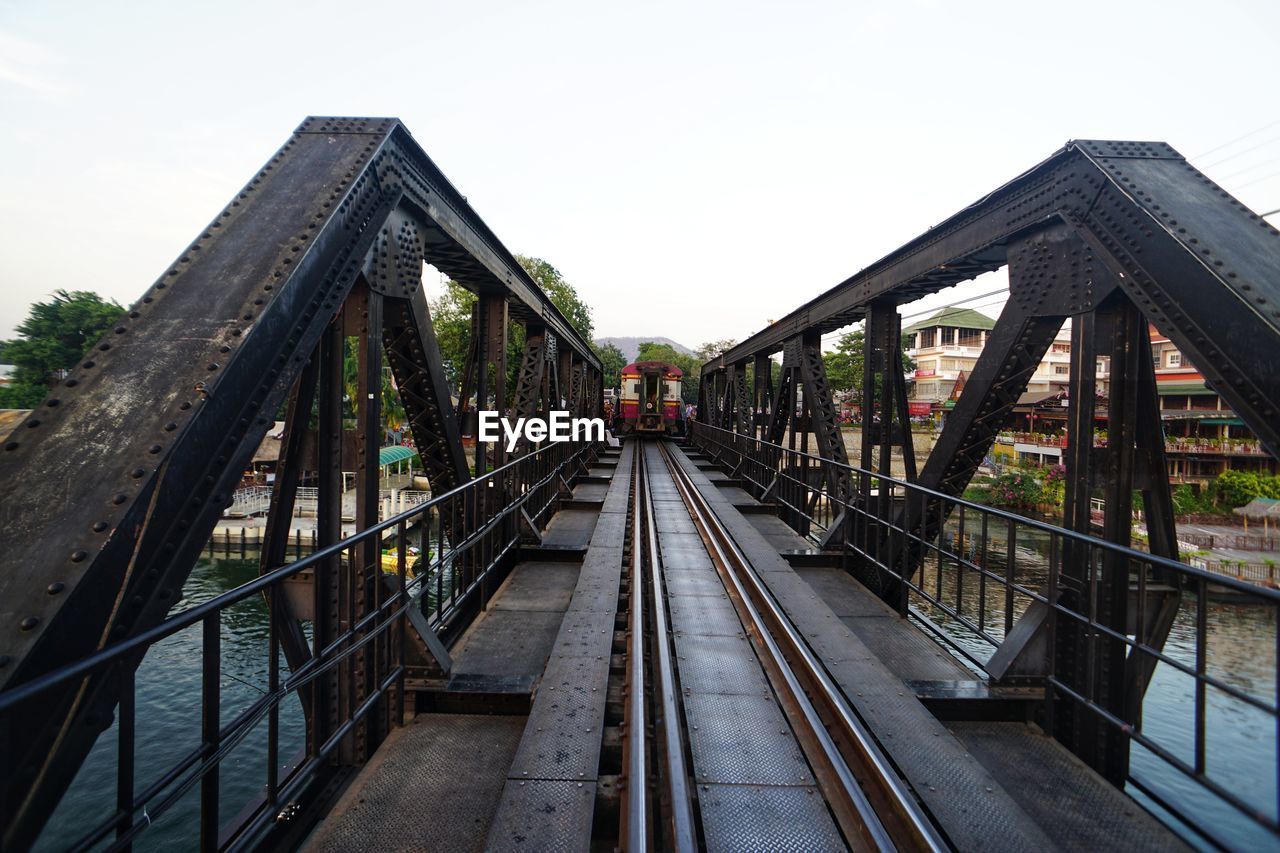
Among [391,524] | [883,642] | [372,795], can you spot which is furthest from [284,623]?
[883,642]

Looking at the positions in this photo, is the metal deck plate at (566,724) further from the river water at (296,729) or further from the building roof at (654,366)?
the building roof at (654,366)

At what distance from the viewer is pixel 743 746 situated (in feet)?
11.0

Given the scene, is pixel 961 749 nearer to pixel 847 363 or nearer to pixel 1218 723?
pixel 1218 723

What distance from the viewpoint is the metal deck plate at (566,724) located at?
3.01 m

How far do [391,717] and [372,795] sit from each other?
31.2 inches

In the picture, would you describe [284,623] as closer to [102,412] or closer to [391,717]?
[391,717]

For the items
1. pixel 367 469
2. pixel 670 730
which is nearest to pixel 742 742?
pixel 670 730

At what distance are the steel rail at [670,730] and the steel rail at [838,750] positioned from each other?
0.68 m

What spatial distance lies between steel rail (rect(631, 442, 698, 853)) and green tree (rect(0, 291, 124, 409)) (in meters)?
38.3

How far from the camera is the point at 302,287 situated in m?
3.01

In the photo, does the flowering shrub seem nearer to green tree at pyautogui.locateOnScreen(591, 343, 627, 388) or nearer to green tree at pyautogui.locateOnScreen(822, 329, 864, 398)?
green tree at pyautogui.locateOnScreen(822, 329, 864, 398)

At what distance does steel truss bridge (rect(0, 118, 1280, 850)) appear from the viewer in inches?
81.3

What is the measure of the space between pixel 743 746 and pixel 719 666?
104 cm

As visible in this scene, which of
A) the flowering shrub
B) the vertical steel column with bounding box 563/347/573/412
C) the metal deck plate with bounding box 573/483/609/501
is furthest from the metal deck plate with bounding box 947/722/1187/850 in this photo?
the flowering shrub
